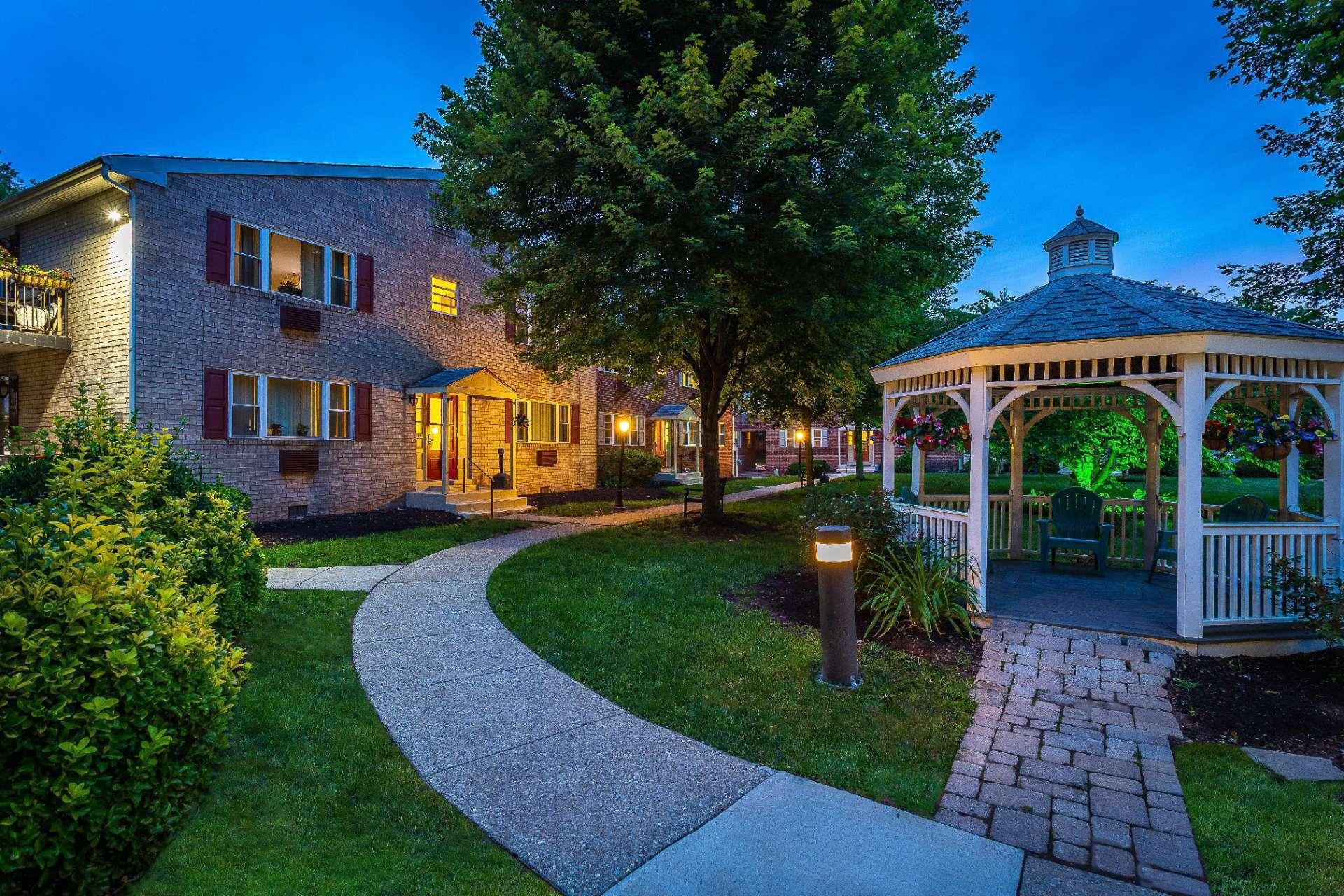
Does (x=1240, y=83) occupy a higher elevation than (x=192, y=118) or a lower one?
lower

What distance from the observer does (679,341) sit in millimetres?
12539

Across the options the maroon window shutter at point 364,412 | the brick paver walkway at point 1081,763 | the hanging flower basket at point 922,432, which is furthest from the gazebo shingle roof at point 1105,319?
the maroon window shutter at point 364,412

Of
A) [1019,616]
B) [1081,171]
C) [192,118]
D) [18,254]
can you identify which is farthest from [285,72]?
[1019,616]

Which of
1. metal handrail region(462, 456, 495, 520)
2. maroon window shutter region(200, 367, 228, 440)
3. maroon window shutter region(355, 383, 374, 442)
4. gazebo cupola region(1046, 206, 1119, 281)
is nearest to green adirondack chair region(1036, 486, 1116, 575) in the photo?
gazebo cupola region(1046, 206, 1119, 281)

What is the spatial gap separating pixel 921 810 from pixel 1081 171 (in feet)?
462

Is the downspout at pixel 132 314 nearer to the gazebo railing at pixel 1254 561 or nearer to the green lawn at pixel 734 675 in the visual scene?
the green lawn at pixel 734 675

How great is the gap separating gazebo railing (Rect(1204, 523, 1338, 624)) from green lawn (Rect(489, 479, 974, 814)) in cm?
293

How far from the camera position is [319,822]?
2.85 meters

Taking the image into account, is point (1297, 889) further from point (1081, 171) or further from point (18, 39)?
point (18, 39)

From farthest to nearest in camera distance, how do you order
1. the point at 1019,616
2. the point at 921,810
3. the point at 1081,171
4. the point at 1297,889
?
the point at 1081,171 < the point at 1019,616 < the point at 921,810 < the point at 1297,889

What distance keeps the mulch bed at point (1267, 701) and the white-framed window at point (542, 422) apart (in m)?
15.6

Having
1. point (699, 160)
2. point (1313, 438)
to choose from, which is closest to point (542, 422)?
point (699, 160)

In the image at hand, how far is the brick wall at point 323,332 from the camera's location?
1094cm

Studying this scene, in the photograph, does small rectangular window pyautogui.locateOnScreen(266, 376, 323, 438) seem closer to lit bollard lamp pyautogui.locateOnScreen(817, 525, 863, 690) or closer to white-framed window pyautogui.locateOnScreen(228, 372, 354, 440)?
white-framed window pyautogui.locateOnScreen(228, 372, 354, 440)
